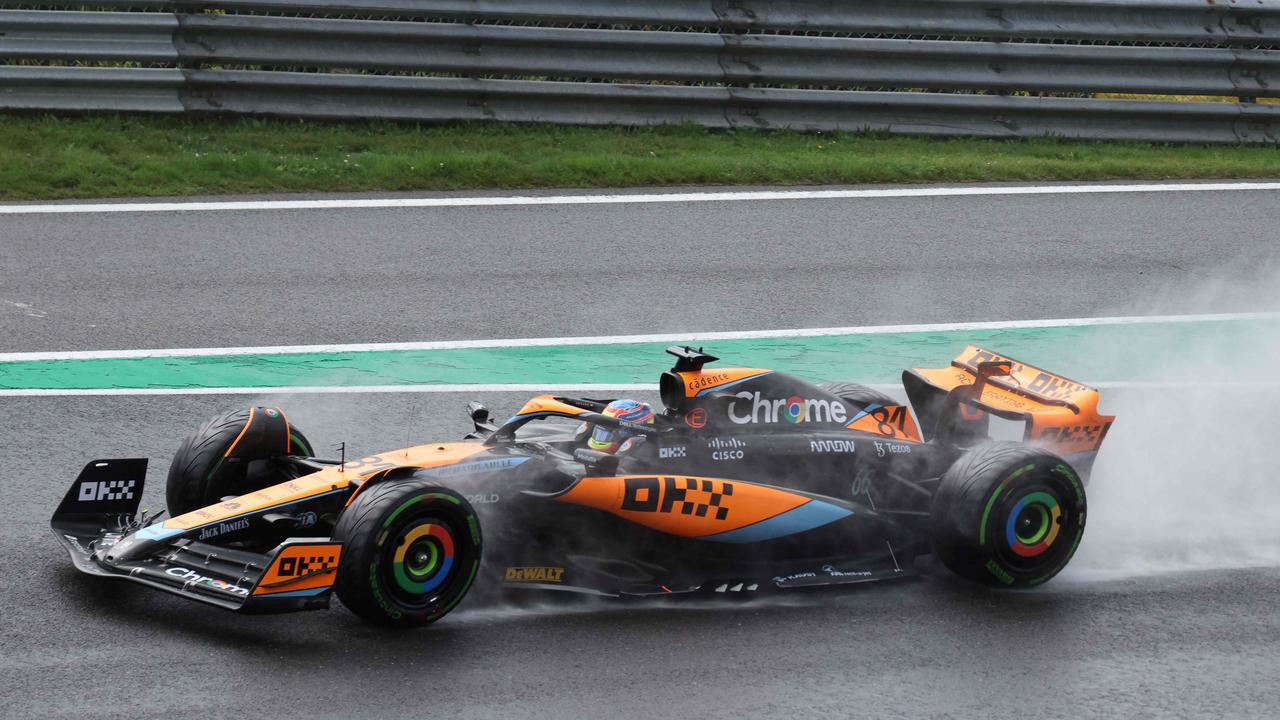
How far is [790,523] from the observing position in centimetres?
660

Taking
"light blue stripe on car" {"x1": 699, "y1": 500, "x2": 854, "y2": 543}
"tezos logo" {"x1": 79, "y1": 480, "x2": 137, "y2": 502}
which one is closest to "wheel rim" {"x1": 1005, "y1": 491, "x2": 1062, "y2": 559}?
"light blue stripe on car" {"x1": 699, "y1": 500, "x2": 854, "y2": 543}

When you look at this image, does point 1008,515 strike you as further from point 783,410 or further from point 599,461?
point 599,461

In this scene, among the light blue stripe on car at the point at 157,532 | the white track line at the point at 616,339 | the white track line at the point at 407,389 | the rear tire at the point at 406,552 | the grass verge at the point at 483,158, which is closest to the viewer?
the rear tire at the point at 406,552

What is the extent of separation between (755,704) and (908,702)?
1.84 feet

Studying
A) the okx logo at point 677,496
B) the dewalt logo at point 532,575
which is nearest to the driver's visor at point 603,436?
the okx logo at point 677,496

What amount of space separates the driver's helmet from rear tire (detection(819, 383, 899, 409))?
103cm

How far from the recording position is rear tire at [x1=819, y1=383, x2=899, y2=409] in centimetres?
728

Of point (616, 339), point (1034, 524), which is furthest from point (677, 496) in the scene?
point (616, 339)

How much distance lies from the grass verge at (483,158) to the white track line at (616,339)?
10.0 ft

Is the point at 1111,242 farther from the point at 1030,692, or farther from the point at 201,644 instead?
the point at 201,644

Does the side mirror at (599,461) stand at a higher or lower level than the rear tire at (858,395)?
lower

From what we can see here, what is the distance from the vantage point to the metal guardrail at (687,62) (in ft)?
41.7

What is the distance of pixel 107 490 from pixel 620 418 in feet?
6.96

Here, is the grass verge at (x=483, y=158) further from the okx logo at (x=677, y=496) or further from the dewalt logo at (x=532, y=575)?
the dewalt logo at (x=532, y=575)
